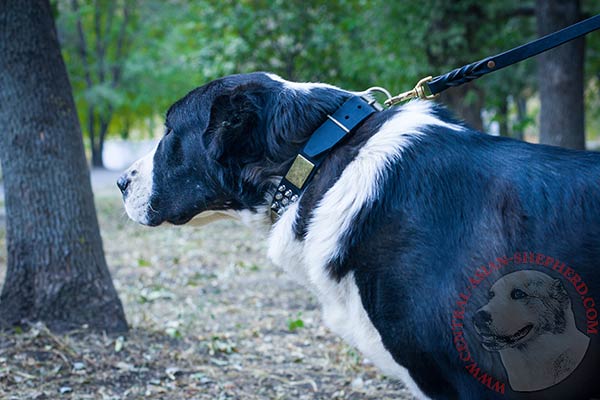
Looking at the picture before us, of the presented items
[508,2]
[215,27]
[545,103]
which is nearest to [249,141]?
[545,103]

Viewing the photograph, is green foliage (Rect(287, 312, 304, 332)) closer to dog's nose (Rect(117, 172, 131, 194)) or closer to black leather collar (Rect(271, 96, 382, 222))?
dog's nose (Rect(117, 172, 131, 194))

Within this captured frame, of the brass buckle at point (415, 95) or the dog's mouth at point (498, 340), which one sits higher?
the brass buckle at point (415, 95)

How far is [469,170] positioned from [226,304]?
4.56 metres

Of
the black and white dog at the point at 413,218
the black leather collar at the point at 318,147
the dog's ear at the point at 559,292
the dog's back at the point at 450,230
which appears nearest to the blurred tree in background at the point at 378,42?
the black and white dog at the point at 413,218

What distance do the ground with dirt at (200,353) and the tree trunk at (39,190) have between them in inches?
9.2

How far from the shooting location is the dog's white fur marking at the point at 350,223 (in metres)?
2.46

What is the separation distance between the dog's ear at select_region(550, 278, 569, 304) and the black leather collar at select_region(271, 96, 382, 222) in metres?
0.97

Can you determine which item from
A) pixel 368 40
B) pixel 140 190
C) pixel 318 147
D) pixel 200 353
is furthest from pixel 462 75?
pixel 368 40

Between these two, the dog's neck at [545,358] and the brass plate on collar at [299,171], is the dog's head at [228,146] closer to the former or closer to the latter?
the brass plate on collar at [299,171]

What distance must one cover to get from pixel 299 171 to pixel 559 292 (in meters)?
1.08

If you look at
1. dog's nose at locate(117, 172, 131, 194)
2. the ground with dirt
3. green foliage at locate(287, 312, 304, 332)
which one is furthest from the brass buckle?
green foliage at locate(287, 312, 304, 332)

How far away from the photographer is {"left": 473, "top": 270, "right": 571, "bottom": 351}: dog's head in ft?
7.47

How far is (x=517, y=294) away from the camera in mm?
2328

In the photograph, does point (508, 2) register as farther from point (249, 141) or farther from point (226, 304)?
point (249, 141)
